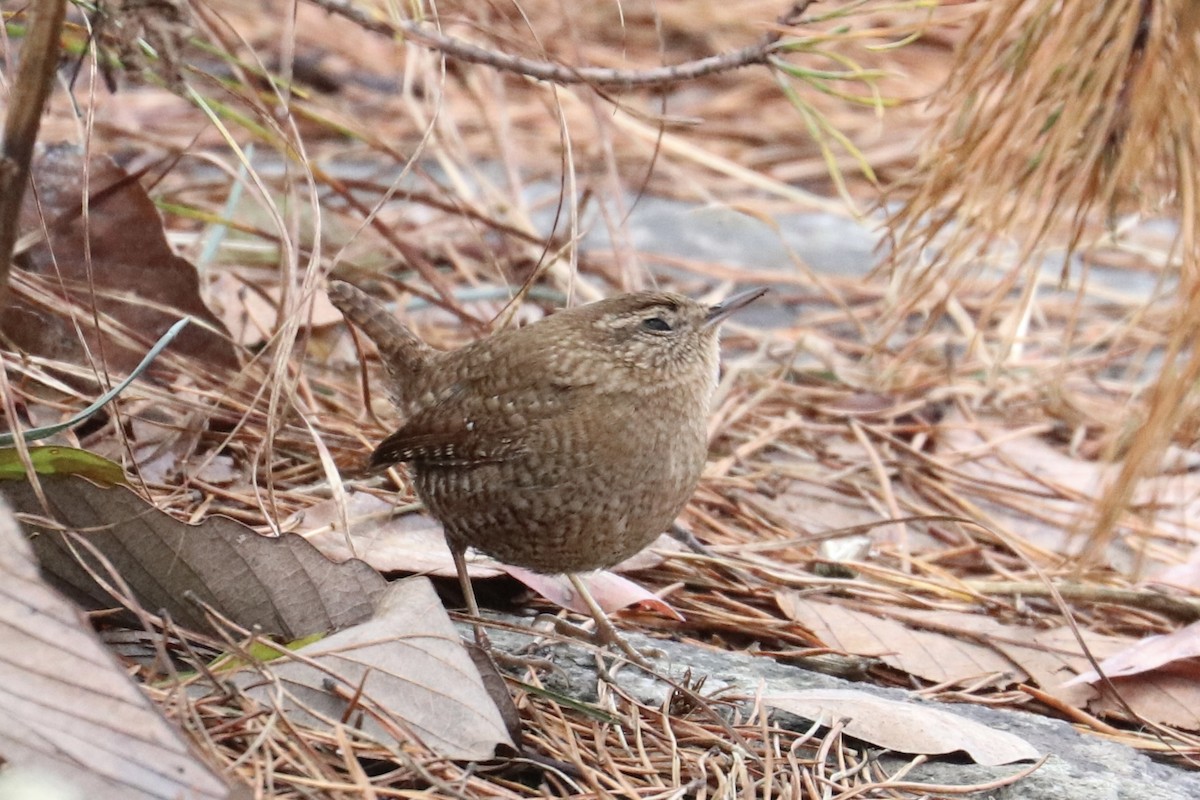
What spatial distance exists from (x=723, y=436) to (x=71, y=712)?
9.17 feet

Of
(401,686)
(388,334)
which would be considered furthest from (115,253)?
(401,686)

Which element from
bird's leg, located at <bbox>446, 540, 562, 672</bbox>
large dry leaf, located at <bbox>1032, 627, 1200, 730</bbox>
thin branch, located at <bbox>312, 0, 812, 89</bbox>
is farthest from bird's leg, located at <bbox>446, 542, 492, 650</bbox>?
large dry leaf, located at <bbox>1032, 627, 1200, 730</bbox>

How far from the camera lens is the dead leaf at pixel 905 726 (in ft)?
8.10

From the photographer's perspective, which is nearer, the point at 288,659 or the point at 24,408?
the point at 288,659

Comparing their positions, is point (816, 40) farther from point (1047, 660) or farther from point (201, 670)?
point (201, 670)

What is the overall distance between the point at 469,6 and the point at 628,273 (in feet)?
4.08

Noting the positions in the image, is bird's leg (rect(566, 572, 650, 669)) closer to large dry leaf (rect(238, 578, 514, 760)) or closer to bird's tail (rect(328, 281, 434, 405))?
large dry leaf (rect(238, 578, 514, 760))

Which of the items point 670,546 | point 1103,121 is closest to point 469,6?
point 670,546

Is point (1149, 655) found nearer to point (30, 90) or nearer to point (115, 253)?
point (30, 90)

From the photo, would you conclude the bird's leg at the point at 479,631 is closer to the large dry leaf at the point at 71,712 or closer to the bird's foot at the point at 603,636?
the bird's foot at the point at 603,636

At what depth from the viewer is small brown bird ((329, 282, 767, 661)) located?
2.93 m

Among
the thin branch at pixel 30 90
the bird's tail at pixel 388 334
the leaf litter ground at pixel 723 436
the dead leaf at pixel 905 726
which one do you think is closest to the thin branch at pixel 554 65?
the leaf litter ground at pixel 723 436

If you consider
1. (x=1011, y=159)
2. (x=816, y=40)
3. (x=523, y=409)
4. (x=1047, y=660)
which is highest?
(x=816, y=40)

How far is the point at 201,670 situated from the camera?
83.1 inches
